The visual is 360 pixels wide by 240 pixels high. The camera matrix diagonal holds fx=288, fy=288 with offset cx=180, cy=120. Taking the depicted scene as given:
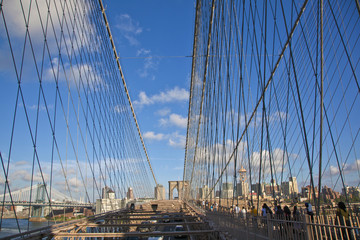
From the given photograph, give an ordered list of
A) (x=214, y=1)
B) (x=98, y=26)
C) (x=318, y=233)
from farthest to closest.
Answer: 1. (x=98, y=26)
2. (x=214, y=1)
3. (x=318, y=233)

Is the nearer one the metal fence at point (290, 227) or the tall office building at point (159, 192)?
the metal fence at point (290, 227)

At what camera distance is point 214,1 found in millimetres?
12125

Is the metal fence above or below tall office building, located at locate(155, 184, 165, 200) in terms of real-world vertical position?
below

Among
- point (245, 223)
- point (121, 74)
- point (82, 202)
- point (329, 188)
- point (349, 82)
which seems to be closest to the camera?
point (245, 223)

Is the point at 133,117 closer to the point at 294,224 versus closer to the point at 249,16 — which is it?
the point at 249,16

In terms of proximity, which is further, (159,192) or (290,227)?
(159,192)

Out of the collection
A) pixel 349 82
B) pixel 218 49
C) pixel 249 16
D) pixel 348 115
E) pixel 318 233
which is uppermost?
pixel 218 49

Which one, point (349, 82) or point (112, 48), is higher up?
point (112, 48)

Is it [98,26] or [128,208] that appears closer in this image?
[98,26]

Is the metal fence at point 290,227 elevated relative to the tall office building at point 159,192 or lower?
lower

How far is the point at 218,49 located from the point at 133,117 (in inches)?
894

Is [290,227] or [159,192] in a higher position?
[159,192]

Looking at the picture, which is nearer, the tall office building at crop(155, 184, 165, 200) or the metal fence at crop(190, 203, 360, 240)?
the metal fence at crop(190, 203, 360, 240)

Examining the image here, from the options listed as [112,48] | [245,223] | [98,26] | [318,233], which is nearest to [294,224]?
[318,233]
